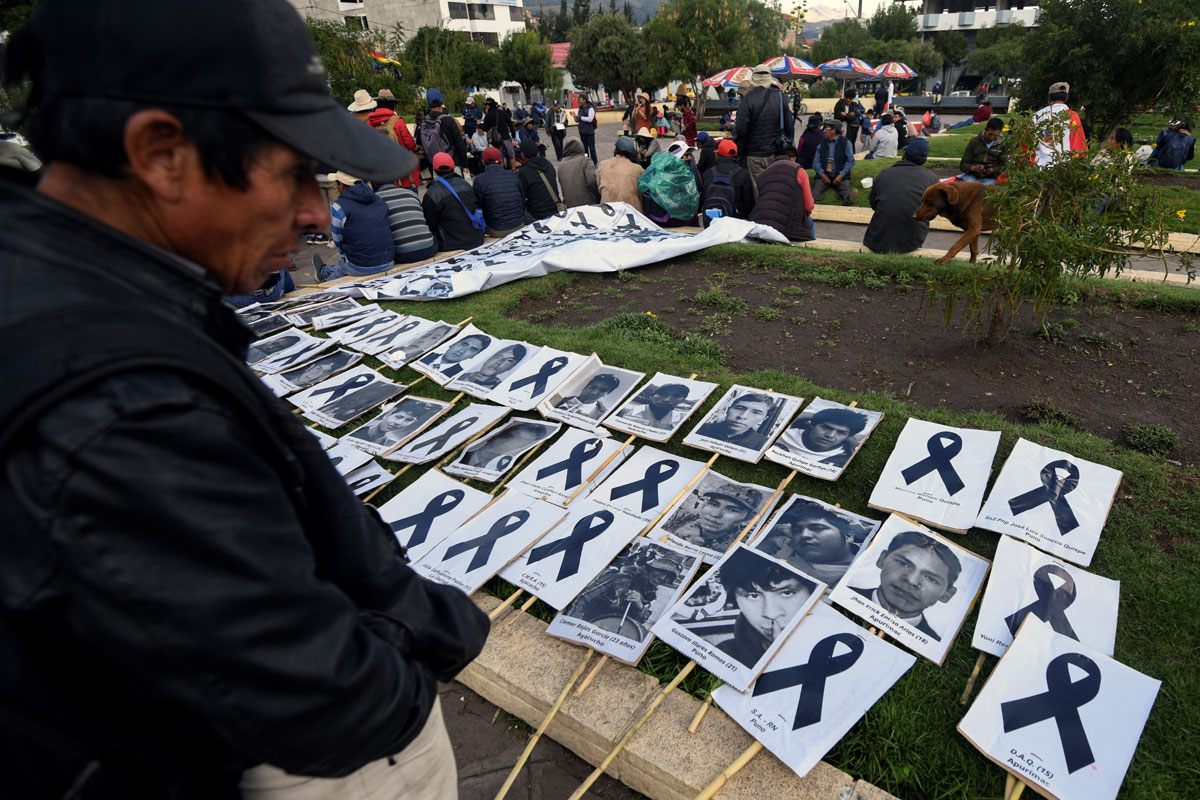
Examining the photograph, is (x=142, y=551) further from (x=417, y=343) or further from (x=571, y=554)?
(x=417, y=343)

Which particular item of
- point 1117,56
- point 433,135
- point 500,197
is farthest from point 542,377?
point 1117,56

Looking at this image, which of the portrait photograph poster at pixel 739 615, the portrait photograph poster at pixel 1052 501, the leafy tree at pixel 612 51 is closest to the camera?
the portrait photograph poster at pixel 739 615

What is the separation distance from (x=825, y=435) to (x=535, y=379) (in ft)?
6.39

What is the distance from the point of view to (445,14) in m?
54.5

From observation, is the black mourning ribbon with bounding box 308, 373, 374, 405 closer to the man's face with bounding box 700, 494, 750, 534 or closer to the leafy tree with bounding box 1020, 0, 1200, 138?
the man's face with bounding box 700, 494, 750, 534

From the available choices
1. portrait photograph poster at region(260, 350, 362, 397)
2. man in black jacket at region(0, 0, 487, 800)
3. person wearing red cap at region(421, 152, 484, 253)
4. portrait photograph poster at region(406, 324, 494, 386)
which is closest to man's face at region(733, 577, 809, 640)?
man in black jacket at region(0, 0, 487, 800)

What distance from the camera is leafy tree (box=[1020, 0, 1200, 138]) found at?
8844 mm

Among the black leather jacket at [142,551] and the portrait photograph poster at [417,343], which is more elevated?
the black leather jacket at [142,551]

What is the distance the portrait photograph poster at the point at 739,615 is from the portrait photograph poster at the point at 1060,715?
670 mm

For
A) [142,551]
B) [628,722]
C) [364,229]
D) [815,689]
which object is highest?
[142,551]

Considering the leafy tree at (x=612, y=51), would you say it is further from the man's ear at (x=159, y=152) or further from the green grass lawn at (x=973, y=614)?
the man's ear at (x=159, y=152)

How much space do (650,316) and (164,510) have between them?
4878mm

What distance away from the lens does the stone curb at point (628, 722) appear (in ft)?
6.86

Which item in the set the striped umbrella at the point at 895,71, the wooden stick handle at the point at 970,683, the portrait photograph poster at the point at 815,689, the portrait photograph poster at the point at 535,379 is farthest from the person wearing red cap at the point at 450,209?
the striped umbrella at the point at 895,71
